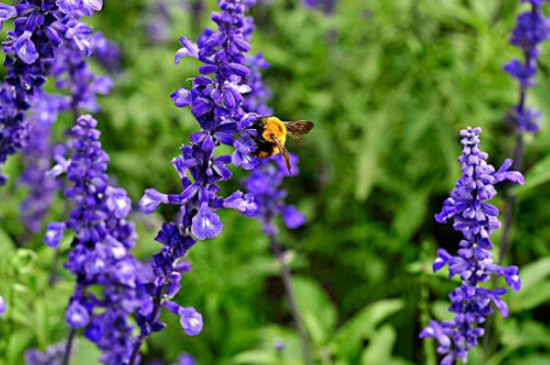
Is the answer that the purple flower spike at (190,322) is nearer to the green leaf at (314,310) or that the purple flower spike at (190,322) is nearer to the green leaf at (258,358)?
the green leaf at (258,358)

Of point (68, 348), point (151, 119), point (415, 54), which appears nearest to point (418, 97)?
point (415, 54)

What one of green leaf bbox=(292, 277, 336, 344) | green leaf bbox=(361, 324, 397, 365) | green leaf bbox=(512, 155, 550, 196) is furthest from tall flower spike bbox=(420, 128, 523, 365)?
green leaf bbox=(292, 277, 336, 344)

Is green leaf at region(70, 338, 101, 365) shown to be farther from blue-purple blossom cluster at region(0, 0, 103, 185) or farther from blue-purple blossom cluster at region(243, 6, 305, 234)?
blue-purple blossom cluster at region(0, 0, 103, 185)

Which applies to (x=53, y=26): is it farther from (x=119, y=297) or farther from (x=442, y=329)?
(x=442, y=329)

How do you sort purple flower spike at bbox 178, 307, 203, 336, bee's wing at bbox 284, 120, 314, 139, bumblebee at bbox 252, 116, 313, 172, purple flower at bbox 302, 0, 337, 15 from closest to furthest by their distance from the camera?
1. purple flower spike at bbox 178, 307, 203, 336
2. bumblebee at bbox 252, 116, 313, 172
3. bee's wing at bbox 284, 120, 314, 139
4. purple flower at bbox 302, 0, 337, 15

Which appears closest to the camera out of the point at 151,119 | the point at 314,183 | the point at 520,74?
the point at 520,74

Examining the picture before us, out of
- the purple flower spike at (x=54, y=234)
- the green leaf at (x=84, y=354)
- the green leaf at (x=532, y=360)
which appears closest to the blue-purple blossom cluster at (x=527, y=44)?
the green leaf at (x=532, y=360)
